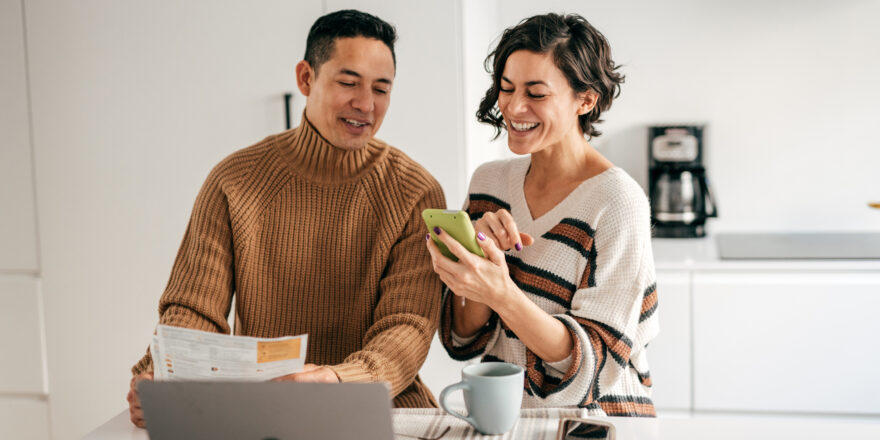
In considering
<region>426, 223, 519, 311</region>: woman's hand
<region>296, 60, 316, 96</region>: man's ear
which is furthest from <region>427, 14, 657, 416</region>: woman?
<region>296, 60, 316, 96</region>: man's ear

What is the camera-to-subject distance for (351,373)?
1157mm

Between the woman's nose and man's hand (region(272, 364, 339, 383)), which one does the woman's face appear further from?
man's hand (region(272, 364, 339, 383))

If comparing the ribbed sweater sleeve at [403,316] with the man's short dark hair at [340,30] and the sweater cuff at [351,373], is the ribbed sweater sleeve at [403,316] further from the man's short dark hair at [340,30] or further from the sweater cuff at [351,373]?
the man's short dark hair at [340,30]

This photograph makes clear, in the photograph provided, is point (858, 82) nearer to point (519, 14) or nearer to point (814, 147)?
point (814, 147)

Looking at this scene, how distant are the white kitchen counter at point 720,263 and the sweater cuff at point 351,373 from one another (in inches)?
51.1

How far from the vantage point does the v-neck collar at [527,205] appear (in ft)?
4.28

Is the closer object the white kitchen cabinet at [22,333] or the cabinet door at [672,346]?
the cabinet door at [672,346]

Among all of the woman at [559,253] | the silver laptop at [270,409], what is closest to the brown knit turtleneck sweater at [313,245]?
the woman at [559,253]

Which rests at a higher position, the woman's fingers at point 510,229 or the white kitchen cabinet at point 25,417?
the woman's fingers at point 510,229

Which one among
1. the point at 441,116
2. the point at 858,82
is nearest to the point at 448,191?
the point at 441,116

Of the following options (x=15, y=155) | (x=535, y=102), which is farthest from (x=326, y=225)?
(x=15, y=155)

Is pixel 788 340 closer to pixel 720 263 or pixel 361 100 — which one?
pixel 720 263

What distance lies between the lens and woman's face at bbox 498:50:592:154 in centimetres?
130

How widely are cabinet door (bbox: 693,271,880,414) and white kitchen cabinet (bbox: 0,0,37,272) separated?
2.08m
